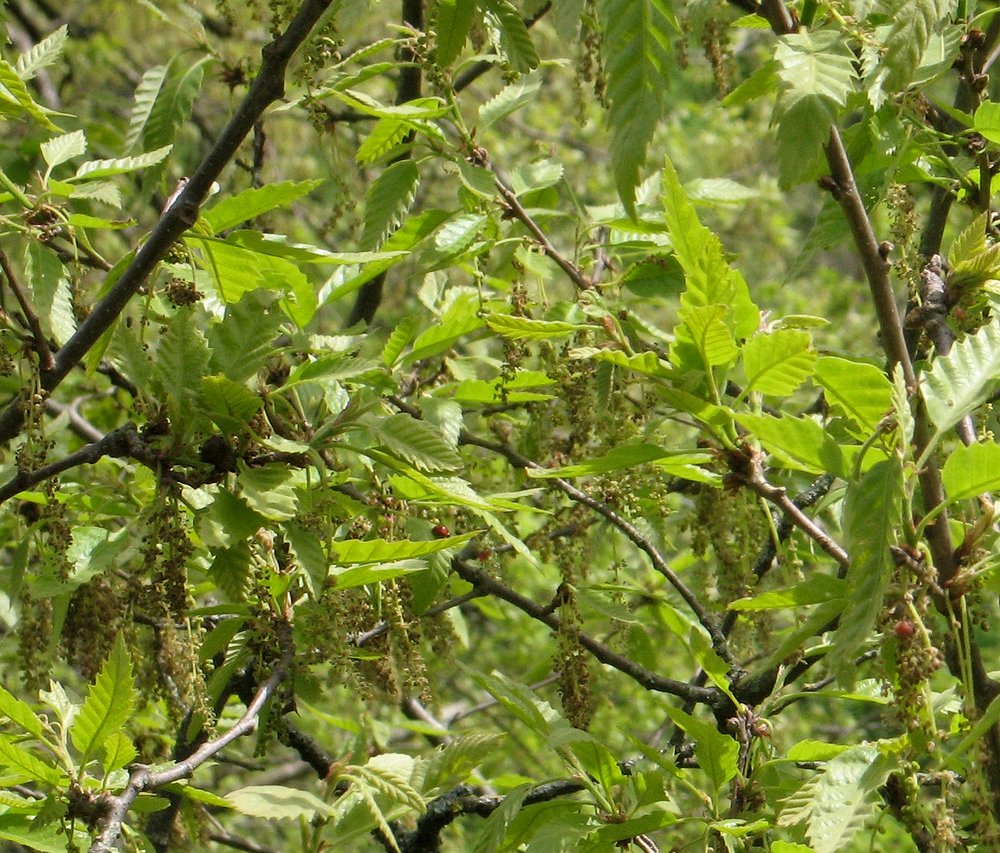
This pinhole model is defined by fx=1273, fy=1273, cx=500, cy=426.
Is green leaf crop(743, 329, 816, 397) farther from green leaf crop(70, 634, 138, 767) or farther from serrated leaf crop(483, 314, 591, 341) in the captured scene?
A: green leaf crop(70, 634, 138, 767)

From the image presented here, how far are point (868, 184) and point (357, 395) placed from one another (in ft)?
2.89

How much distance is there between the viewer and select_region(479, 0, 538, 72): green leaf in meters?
1.15

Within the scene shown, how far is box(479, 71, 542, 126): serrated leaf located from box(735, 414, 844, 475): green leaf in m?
0.98

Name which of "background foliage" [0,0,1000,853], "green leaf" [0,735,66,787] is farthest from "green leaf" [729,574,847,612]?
"green leaf" [0,735,66,787]

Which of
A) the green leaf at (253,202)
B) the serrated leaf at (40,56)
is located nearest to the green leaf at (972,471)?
the green leaf at (253,202)

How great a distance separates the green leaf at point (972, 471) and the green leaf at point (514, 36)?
0.55 meters

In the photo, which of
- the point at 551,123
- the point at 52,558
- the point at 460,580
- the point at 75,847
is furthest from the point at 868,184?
the point at 551,123

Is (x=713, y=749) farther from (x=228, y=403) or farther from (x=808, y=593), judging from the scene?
(x=228, y=403)

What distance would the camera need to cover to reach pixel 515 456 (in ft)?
7.09

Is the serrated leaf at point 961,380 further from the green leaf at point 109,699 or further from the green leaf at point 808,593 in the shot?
the green leaf at point 109,699

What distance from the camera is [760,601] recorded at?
131 cm

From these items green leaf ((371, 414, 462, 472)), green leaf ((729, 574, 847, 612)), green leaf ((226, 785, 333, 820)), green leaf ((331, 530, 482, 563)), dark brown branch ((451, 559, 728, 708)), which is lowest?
dark brown branch ((451, 559, 728, 708))

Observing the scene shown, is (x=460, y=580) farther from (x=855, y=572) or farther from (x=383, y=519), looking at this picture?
(x=855, y=572)

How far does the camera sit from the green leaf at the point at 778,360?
1279 mm
